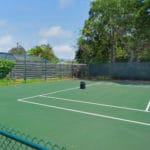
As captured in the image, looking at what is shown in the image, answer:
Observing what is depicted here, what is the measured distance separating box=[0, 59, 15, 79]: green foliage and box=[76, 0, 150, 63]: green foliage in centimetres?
1079

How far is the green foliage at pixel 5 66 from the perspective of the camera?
18375 mm

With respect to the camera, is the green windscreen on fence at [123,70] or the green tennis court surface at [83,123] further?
the green windscreen on fence at [123,70]

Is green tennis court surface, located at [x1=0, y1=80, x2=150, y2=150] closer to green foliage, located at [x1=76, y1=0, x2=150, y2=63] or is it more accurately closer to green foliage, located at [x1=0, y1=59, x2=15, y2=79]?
green foliage, located at [x1=0, y1=59, x2=15, y2=79]

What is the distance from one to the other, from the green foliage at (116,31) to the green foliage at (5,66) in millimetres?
10788

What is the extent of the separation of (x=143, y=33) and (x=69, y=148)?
73.2 ft

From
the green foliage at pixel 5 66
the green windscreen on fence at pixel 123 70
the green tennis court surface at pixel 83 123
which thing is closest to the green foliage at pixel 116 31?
the green windscreen on fence at pixel 123 70

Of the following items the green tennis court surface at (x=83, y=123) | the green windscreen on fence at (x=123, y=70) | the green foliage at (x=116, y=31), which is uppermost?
the green foliage at (x=116, y=31)

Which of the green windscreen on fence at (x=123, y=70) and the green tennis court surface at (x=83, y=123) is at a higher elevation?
the green windscreen on fence at (x=123, y=70)

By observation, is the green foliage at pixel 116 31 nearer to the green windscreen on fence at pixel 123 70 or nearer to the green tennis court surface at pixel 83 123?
the green windscreen on fence at pixel 123 70

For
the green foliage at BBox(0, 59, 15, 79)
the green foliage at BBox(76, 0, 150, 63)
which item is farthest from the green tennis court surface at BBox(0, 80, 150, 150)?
the green foliage at BBox(76, 0, 150, 63)

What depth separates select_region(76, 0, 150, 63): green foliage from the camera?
985 inches

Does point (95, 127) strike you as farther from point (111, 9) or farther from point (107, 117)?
point (111, 9)

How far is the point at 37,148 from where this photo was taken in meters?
2.03

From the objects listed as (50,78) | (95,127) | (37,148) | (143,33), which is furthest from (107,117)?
(143,33)
